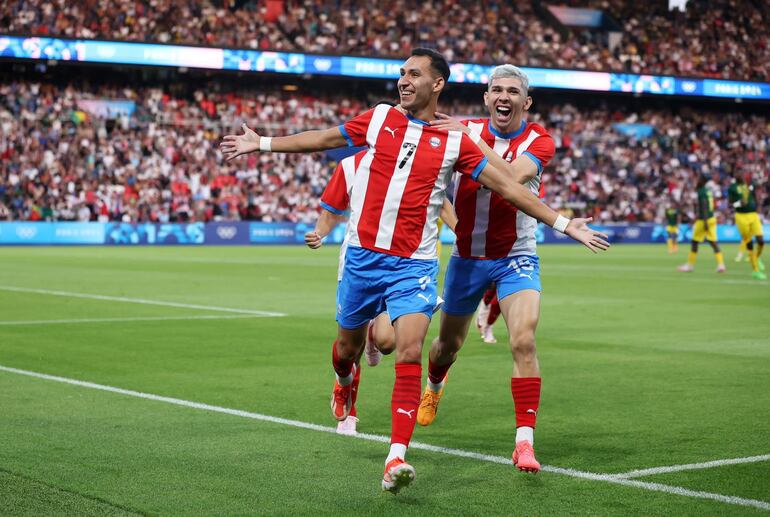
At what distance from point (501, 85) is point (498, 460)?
2277mm

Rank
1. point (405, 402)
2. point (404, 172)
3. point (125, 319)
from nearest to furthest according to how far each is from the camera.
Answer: point (405, 402) → point (404, 172) → point (125, 319)

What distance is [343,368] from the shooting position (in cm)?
714

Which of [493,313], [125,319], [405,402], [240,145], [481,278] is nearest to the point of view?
[405,402]

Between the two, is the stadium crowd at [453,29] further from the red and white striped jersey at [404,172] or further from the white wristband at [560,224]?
the white wristband at [560,224]

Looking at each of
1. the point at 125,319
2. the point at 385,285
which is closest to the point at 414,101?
the point at 385,285

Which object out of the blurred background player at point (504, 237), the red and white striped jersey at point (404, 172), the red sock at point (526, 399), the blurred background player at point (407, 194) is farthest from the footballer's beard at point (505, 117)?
the red sock at point (526, 399)

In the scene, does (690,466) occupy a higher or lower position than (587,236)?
lower

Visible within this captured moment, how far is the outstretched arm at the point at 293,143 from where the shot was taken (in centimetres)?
632

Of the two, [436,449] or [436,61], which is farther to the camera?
[436,449]

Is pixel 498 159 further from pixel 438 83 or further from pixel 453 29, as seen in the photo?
pixel 453 29

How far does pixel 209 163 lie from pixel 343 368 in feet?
125

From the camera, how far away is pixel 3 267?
26719mm

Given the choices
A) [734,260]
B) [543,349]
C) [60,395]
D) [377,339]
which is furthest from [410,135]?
[734,260]

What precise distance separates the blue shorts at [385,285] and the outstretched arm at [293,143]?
2.00ft
